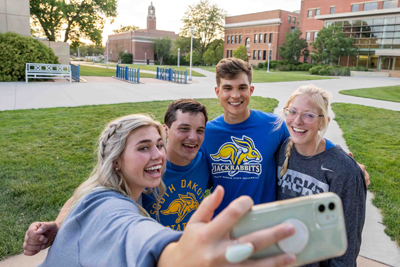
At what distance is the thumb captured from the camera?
2.27ft

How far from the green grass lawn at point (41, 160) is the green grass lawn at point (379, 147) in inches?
155

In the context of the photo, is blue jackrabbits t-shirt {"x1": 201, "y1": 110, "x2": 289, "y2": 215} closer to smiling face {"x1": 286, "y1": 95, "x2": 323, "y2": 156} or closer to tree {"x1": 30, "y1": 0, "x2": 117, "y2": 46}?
smiling face {"x1": 286, "y1": 95, "x2": 323, "y2": 156}

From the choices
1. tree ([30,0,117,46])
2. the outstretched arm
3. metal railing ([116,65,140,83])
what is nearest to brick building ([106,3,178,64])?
tree ([30,0,117,46])

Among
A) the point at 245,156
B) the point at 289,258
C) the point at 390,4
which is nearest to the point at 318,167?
the point at 245,156

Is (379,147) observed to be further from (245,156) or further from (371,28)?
(371,28)

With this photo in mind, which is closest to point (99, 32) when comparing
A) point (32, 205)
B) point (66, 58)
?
point (66, 58)

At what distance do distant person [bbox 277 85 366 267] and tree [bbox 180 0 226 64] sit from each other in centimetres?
7381

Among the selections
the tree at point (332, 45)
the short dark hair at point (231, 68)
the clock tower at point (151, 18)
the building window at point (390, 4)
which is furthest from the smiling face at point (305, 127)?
the clock tower at point (151, 18)

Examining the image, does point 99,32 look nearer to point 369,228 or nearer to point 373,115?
point 373,115

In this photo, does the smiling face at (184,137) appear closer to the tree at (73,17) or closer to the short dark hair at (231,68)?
the short dark hair at (231,68)

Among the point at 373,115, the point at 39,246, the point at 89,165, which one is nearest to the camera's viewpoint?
the point at 39,246

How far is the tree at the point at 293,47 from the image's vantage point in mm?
50969

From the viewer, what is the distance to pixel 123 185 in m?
1.60

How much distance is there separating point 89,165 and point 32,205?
1.41 m
